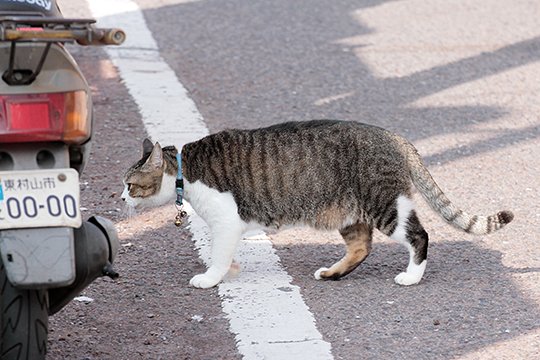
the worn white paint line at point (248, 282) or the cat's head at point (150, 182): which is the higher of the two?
the cat's head at point (150, 182)

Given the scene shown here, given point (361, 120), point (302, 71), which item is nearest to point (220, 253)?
point (361, 120)

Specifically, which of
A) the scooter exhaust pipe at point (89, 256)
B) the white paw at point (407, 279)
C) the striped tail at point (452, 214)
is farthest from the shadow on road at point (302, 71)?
Answer: the scooter exhaust pipe at point (89, 256)

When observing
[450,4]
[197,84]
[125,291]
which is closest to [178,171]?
[125,291]

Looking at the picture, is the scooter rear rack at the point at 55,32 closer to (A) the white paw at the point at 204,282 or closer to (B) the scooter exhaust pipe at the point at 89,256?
(B) the scooter exhaust pipe at the point at 89,256

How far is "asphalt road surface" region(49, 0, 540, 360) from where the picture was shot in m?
5.03

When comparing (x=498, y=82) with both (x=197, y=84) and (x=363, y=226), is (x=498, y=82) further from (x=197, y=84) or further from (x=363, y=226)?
(x=363, y=226)

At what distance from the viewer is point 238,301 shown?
5.43 m

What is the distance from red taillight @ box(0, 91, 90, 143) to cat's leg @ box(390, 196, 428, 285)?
6.48ft

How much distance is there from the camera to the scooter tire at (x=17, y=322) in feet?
13.8

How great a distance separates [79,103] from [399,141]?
206 cm

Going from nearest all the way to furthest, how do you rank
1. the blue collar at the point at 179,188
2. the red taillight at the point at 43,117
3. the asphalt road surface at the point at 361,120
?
1. the red taillight at the point at 43,117
2. the asphalt road surface at the point at 361,120
3. the blue collar at the point at 179,188

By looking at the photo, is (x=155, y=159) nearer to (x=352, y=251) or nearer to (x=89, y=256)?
(x=352, y=251)

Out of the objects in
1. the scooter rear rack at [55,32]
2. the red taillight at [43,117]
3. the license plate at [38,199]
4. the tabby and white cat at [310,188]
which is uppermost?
the scooter rear rack at [55,32]

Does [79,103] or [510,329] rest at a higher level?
[79,103]
